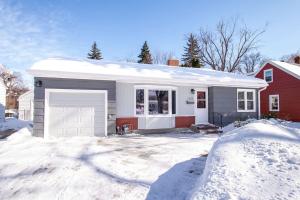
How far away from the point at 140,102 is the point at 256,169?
8777 mm

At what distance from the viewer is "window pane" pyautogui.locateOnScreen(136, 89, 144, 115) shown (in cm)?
1140

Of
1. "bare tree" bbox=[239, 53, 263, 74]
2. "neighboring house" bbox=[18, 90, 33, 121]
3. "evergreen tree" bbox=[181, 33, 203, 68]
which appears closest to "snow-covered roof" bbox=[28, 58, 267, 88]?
"neighboring house" bbox=[18, 90, 33, 121]

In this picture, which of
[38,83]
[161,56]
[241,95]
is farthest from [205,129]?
[161,56]

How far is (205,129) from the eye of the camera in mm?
11820

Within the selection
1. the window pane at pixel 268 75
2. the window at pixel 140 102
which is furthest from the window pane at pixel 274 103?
the window at pixel 140 102

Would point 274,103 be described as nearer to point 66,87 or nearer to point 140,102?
point 140,102

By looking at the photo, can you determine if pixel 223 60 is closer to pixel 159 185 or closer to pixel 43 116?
pixel 43 116

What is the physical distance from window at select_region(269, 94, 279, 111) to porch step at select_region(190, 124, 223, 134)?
441 inches

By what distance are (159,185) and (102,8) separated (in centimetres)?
1344

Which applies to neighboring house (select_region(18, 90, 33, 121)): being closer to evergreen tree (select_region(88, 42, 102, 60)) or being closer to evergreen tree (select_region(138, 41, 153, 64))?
evergreen tree (select_region(88, 42, 102, 60))

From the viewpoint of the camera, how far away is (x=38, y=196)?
3783 millimetres

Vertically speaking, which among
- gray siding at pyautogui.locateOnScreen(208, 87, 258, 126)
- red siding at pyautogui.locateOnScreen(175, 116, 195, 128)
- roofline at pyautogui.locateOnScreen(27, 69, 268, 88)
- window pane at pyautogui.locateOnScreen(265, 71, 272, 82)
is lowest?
red siding at pyautogui.locateOnScreen(175, 116, 195, 128)

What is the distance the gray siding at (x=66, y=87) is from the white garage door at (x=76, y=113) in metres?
0.20

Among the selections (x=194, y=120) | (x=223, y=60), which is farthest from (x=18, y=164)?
(x=223, y=60)
